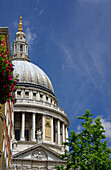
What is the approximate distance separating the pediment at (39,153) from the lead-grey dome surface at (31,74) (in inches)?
787

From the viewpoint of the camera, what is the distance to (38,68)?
278 ft

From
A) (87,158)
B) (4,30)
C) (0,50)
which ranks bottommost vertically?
(87,158)

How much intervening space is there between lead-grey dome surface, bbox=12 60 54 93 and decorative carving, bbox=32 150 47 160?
20.6 metres

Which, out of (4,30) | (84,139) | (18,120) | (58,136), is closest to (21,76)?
(18,120)

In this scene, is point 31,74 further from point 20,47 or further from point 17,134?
point 17,134

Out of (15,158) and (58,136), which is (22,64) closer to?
(58,136)

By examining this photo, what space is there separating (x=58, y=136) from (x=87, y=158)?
3629 cm

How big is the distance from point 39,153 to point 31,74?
80.6ft

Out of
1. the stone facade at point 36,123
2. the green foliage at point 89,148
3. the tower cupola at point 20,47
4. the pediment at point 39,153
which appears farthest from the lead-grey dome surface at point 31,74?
the green foliage at point 89,148

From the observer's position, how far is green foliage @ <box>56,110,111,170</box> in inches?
1371

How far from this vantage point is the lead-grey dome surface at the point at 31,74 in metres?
77.5

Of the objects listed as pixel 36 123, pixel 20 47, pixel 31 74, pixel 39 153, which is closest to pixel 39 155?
pixel 39 153

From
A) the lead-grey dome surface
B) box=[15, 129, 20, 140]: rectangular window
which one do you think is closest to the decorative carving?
box=[15, 129, 20, 140]: rectangular window

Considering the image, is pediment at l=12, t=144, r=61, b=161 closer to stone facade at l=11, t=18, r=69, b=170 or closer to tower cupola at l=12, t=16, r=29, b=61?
stone facade at l=11, t=18, r=69, b=170
